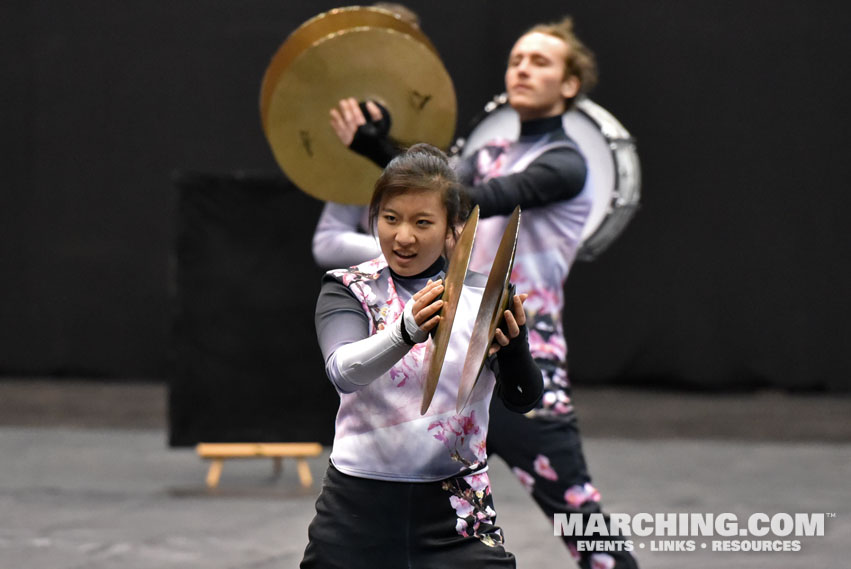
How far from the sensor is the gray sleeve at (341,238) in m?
3.74

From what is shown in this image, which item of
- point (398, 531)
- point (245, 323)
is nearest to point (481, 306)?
point (398, 531)

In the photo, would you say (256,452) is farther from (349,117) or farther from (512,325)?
(512,325)

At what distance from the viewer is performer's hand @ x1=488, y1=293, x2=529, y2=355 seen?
2176mm

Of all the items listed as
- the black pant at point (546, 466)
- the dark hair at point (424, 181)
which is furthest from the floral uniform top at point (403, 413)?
the black pant at point (546, 466)

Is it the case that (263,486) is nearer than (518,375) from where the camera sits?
No

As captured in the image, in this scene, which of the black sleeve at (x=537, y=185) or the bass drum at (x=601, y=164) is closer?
the black sleeve at (x=537, y=185)

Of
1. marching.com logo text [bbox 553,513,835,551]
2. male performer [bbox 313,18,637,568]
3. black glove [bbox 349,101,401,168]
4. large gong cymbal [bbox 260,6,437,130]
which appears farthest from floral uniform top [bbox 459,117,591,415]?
marching.com logo text [bbox 553,513,835,551]

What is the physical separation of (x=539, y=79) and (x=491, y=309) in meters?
1.58

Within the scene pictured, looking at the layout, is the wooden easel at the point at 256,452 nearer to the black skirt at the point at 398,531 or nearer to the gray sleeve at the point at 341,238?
the gray sleeve at the point at 341,238

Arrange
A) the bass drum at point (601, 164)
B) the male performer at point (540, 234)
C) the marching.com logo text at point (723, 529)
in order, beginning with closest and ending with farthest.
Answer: the male performer at point (540, 234) < the bass drum at point (601, 164) < the marching.com logo text at point (723, 529)

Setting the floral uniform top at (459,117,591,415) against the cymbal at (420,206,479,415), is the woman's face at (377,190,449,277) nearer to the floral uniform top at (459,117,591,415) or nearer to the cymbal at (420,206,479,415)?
the cymbal at (420,206,479,415)

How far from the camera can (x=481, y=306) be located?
2.19 m

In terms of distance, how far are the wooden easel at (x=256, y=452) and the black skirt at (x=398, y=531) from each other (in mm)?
3306

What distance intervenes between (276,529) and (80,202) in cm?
430
